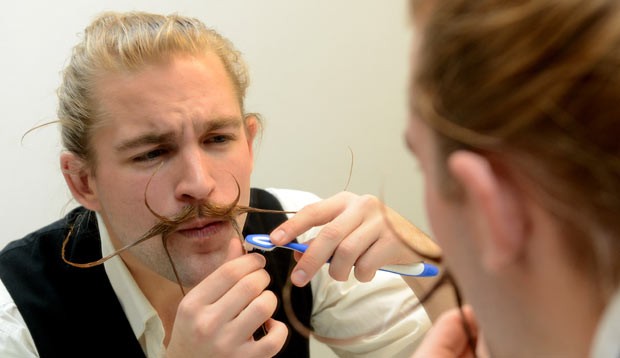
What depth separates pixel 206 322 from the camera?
81cm

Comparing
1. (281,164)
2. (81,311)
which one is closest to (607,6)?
(81,311)

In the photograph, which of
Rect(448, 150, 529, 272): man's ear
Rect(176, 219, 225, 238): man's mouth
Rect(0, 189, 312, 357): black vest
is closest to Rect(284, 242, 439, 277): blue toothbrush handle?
Rect(176, 219, 225, 238): man's mouth

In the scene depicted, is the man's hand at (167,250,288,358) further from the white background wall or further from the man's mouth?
the white background wall

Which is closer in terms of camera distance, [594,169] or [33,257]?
[594,169]

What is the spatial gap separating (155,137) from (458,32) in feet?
1.92

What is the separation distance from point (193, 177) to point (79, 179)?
0.78ft

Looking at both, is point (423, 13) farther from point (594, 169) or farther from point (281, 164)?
point (281, 164)

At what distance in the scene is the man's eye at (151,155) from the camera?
0.93 metres

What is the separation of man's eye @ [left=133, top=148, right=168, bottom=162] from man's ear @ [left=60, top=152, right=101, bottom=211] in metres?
0.12

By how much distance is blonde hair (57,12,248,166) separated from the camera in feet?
3.08

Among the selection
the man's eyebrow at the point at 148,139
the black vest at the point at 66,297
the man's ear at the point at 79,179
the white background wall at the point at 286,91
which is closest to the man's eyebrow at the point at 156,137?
the man's eyebrow at the point at 148,139

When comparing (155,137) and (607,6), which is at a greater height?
(607,6)

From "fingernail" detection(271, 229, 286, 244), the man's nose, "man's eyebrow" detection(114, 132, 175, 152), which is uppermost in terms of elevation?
"man's eyebrow" detection(114, 132, 175, 152)

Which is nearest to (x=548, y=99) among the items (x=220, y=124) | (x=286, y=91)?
(x=220, y=124)
